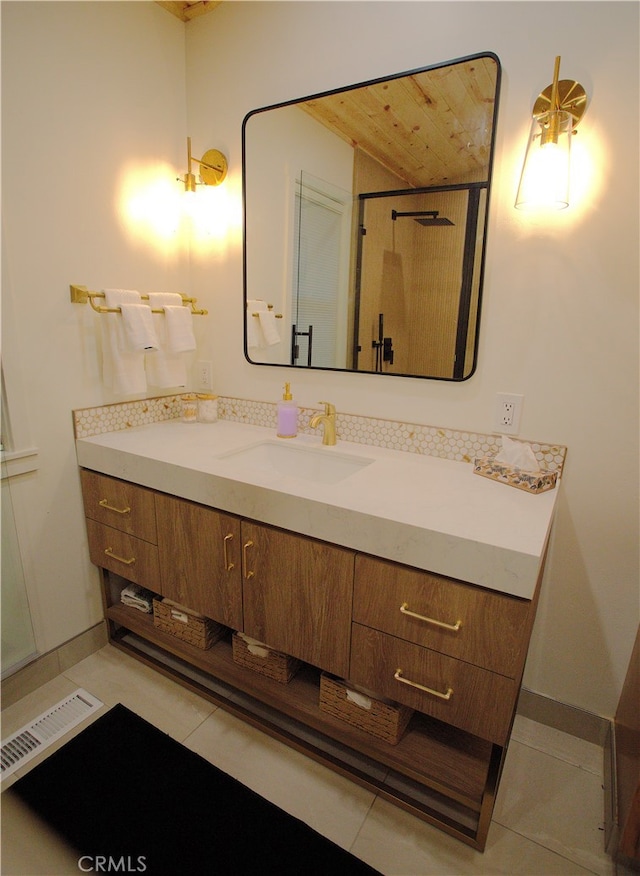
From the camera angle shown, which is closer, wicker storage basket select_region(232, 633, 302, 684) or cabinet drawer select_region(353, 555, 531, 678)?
cabinet drawer select_region(353, 555, 531, 678)

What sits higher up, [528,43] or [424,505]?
[528,43]

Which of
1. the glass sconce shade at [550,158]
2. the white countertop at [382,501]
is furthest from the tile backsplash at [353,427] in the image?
the glass sconce shade at [550,158]

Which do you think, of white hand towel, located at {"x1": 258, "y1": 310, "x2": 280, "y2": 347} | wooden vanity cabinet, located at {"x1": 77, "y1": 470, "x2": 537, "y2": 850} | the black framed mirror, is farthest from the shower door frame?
wooden vanity cabinet, located at {"x1": 77, "y1": 470, "x2": 537, "y2": 850}

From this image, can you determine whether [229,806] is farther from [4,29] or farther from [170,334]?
[4,29]

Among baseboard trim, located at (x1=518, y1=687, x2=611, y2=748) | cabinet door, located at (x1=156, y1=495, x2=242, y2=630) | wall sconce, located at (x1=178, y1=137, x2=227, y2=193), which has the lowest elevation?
baseboard trim, located at (x1=518, y1=687, x2=611, y2=748)

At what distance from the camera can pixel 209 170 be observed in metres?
1.88

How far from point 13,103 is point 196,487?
50.8 inches

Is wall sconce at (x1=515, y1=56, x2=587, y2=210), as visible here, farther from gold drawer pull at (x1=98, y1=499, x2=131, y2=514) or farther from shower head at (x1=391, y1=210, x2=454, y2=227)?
gold drawer pull at (x1=98, y1=499, x2=131, y2=514)

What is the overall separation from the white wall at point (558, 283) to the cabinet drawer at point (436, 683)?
0.58 meters

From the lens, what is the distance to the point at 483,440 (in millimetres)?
1530

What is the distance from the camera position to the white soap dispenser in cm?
180

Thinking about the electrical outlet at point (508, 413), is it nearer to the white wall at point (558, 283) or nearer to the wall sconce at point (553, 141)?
the white wall at point (558, 283)

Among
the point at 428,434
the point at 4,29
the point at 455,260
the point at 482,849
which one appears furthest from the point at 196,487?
the point at 4,29

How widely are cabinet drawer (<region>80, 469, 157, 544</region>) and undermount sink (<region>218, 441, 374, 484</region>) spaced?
1.02 ft
